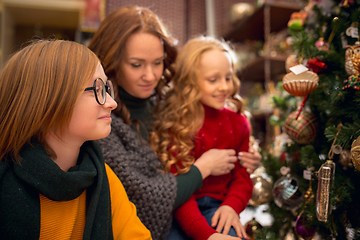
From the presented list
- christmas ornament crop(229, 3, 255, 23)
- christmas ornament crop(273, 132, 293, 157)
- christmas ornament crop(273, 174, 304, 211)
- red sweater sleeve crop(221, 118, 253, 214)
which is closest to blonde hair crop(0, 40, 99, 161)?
red sweater sleeve crop(221, 118, 253, 214)

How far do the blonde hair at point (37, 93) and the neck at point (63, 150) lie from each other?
2 cm

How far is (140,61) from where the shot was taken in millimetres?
1167

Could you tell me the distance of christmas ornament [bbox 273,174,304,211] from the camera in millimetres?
1110

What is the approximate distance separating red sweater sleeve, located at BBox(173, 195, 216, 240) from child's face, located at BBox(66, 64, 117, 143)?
49cm

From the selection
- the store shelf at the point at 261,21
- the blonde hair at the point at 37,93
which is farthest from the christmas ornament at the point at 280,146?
the store shelf at the point at 261,21

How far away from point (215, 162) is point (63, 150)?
24.8 inches

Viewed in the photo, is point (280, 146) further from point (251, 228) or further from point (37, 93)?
point (37, 93)

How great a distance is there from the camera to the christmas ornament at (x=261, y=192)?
4.16ft

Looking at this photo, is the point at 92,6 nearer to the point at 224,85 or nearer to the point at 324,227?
the point at 224,85

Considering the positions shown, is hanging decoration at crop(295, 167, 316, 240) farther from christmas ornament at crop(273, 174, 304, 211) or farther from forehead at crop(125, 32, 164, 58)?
forehead at crop(125, 32, 164, 58)

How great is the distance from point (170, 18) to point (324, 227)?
2.69 m

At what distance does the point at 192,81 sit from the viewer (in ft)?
4.25

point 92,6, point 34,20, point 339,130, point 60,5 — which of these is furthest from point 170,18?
point 339,130

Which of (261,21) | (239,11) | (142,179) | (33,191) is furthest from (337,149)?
(239,11)
